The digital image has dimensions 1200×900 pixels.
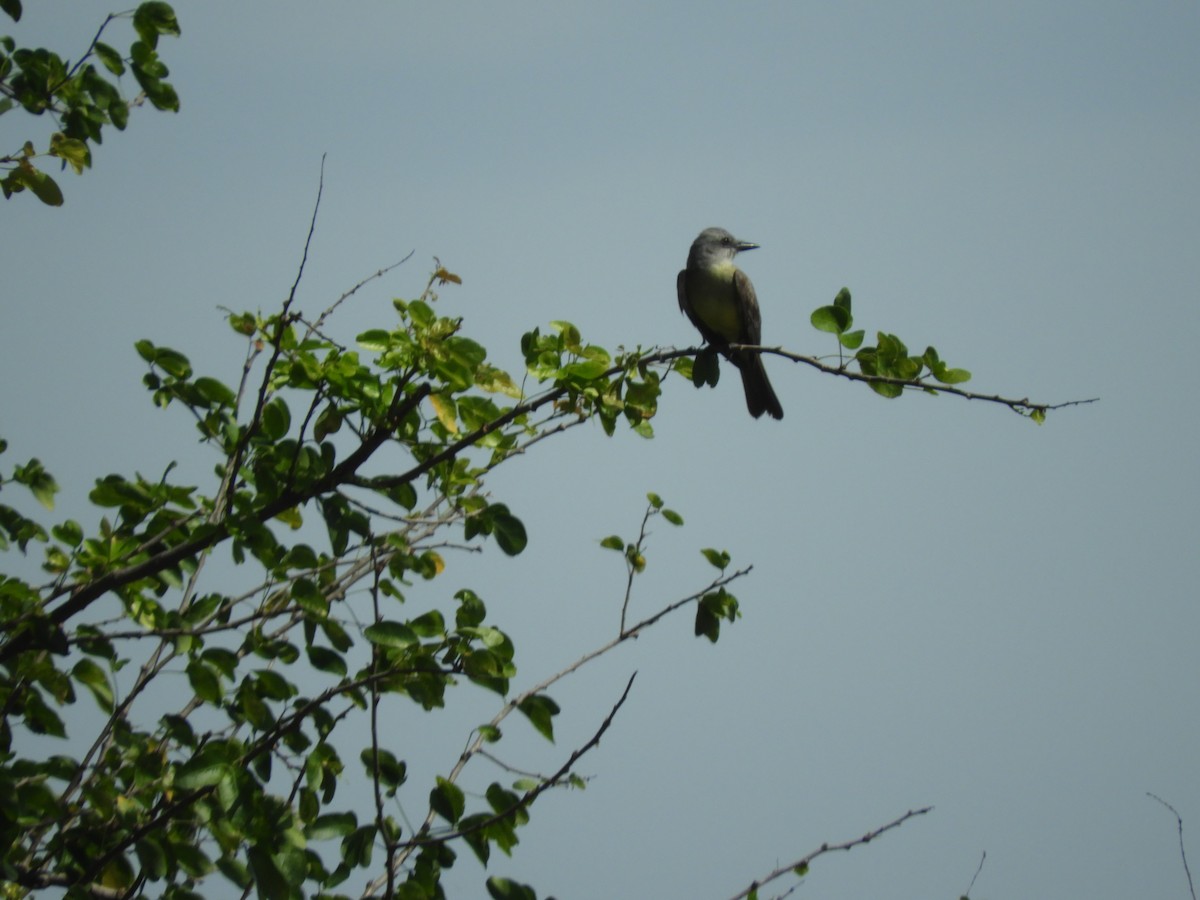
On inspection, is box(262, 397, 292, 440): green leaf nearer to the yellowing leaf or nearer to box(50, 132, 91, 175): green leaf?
the yellowing leaf

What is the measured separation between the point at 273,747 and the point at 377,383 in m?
1.08

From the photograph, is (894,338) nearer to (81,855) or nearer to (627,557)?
(627,557)

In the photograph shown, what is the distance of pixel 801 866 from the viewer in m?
3.90

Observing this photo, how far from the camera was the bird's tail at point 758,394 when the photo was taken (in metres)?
7.64

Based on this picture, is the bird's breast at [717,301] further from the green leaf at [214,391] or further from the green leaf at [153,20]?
the green leaf at [214,391]

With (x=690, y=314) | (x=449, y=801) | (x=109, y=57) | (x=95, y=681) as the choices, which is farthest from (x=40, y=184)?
(x=690, y=314)

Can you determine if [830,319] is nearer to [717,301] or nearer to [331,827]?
[331,827]

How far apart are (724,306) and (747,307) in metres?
0.17

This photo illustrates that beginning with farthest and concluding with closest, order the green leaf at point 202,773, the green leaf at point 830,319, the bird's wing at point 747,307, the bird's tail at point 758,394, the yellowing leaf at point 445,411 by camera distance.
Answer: the bird's wing at point 747,307
the bird's tail at point 758,394
the green leaf at point 830,319
the yellowing leaf at point 445,411
the green leaf at point 202,773

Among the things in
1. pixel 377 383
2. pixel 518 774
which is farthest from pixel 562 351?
pixel 518 774

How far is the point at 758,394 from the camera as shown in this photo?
7.66 m

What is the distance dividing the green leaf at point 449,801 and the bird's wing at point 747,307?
542 centimetres

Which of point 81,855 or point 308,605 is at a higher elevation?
point 308,605

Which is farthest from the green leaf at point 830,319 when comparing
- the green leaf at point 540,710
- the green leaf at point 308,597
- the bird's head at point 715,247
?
the bird's head at point 715,247
